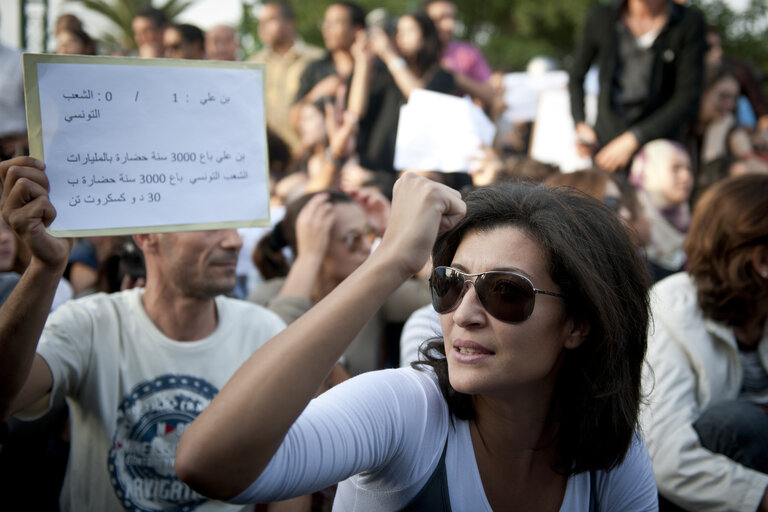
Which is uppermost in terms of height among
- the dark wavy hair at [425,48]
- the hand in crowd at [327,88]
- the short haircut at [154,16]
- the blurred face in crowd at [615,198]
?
the short haircut at [154,16]

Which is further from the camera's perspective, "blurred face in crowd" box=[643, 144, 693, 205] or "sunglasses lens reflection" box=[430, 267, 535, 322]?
"blurred face in crowd" box=[643, 144, 693, 205]

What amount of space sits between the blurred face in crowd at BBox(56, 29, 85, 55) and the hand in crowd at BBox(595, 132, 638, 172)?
430 centimetres

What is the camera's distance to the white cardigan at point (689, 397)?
265 cm

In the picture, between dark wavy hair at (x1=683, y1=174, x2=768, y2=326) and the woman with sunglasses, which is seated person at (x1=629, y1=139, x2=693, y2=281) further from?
the woman with sunglasses

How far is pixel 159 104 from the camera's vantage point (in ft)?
7.06

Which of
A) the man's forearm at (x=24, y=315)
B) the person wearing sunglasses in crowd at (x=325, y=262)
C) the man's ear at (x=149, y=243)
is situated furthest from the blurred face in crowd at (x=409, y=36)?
the man's forearm at (x=24, y=315)

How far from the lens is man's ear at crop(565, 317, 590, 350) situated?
195 cm

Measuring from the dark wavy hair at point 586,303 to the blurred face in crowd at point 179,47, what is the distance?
4.35 metres

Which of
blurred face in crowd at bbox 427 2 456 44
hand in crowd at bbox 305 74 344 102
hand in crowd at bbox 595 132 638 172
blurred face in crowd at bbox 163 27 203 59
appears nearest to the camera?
hand in crowd at bbox 595 132 638 172

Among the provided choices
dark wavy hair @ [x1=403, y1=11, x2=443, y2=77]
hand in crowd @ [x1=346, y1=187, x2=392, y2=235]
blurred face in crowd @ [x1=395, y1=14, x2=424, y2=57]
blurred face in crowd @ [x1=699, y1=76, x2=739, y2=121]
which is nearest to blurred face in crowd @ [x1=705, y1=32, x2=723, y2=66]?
blurred face in crowd @ [x1=699, y1=76, x2=739, y2=121]

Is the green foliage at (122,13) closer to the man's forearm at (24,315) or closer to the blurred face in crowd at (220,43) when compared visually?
the blurred face in crowd at (220,43)

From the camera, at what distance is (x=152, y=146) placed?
84.8 inches

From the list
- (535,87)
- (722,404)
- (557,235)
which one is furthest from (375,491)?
(535,87)

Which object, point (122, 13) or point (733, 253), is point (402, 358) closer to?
point (733, 253)
